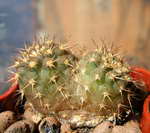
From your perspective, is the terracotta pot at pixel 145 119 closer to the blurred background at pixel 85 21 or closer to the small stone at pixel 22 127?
the small stone at pixel 22 127

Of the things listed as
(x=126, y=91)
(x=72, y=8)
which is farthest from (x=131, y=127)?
(x=72, y=8)

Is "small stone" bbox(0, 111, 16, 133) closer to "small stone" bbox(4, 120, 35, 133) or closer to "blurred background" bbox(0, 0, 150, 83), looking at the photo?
"small stone" bbox(4, 120, 35, 133)

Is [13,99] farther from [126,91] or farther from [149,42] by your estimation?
[149,42]

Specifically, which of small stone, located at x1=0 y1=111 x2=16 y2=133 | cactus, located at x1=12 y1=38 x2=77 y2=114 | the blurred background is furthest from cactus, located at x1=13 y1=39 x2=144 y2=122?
the blurred background

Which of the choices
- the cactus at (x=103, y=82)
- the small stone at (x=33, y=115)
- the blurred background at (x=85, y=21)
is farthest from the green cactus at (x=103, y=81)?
the blurred background at (x=85, y=21)

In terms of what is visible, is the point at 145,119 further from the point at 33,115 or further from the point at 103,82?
the point at 33,115

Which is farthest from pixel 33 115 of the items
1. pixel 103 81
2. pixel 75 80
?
pixel 103 81
